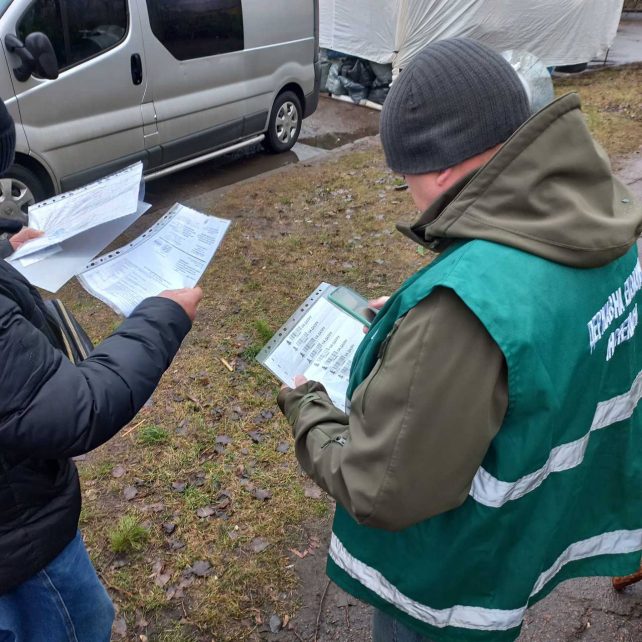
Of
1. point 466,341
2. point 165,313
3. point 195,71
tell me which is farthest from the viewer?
point 195,71

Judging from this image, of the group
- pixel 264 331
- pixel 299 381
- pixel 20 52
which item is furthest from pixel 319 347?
pixel 20 52

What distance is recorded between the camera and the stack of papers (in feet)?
→ 5.64

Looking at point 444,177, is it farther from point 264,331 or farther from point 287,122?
point 287,122

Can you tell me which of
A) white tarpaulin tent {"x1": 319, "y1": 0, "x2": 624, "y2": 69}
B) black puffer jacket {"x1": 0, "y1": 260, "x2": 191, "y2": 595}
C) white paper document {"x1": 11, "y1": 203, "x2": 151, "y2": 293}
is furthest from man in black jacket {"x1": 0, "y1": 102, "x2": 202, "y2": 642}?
white tarpaulin tent {"x1": 319, "y1": 0, "x2": 624, "y2": 69}

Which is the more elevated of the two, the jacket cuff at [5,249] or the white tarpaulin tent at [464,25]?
the jacket cuff at [5,249]

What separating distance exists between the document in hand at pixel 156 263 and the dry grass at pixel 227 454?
1482 mm

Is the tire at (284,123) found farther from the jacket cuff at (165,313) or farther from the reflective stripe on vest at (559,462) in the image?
the reflective stripe on vest at (559,462)

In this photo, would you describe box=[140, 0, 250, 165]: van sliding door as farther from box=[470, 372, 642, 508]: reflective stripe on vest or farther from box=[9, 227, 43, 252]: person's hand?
box=[470, 372, 642, 508]: reflective stripe on vest

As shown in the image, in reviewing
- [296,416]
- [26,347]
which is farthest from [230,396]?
[26,347]

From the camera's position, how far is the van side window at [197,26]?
5695 mm

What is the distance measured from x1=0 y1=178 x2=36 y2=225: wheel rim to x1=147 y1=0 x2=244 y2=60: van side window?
6.38 ft

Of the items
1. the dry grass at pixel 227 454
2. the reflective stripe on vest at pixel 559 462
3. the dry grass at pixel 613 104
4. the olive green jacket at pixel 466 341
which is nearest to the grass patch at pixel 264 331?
the dry grass at pixel 227 454

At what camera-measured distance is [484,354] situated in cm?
106

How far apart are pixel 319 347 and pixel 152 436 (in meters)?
1.86
